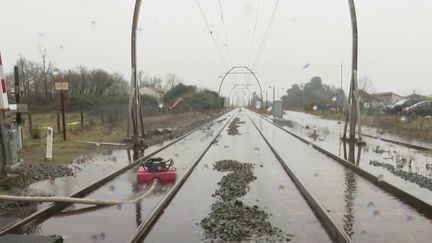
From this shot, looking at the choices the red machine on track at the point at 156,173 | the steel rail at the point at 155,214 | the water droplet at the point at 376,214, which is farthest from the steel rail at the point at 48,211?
the water droplet at the point at 376,214

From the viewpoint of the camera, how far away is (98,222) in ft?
23.9

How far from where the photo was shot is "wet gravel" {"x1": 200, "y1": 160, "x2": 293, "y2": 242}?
21.0 ft

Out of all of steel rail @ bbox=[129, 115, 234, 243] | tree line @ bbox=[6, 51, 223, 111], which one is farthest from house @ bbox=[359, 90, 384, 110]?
steel rail @ bbox=[129, 115, 234, 243]

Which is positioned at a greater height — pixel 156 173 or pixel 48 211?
pixel 156 173

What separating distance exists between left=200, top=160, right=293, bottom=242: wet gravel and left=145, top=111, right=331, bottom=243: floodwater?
142mm

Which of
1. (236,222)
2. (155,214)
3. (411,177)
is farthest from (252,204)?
(411,177)

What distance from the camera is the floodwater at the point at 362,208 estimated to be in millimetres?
6664

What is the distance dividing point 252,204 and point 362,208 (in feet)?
6.95

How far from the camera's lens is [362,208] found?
8359 millimetres

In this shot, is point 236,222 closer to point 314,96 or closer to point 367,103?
point 367,103

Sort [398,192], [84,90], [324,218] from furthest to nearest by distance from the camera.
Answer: [84,90] < [398,192] < [324,218]

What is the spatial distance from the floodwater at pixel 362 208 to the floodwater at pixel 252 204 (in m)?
0.51

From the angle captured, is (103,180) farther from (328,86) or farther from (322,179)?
(328,86)

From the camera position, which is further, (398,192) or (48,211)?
(398,192)
